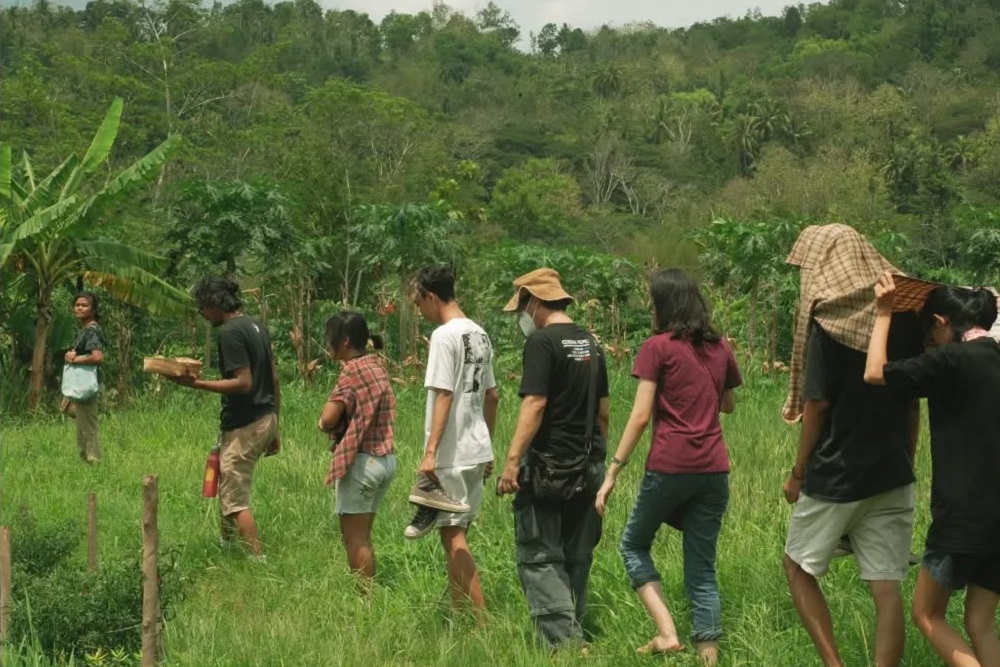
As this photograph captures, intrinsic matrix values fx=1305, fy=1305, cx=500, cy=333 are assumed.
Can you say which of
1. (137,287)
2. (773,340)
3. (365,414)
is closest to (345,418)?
(365,414)

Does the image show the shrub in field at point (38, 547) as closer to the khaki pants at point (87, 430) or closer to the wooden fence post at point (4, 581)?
the wooden fence post at point (4, 581)

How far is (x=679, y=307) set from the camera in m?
5.17

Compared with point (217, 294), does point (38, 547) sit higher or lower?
lower

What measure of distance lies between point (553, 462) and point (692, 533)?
0.63 m

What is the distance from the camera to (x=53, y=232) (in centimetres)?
1398

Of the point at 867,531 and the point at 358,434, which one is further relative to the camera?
the point at 358,434

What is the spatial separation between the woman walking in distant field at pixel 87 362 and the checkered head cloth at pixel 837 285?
7.00 m

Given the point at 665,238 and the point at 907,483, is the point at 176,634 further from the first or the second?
the point at 665,238

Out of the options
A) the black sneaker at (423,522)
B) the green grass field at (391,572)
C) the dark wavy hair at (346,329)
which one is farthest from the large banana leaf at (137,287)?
the black sneaker at (423,522)

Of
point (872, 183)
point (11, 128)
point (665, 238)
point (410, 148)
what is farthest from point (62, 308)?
point (872, 183)

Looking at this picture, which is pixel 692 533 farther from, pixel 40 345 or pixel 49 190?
pixel 49 190

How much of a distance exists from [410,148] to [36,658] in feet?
109

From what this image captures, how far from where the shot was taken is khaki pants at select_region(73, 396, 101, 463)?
10383 mm

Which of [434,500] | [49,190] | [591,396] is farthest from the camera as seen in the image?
[49,190]
